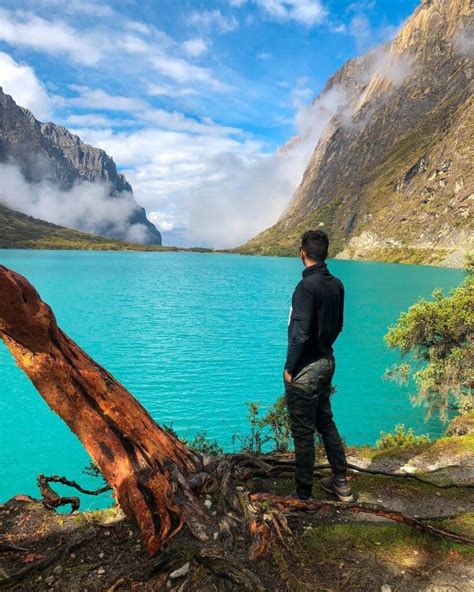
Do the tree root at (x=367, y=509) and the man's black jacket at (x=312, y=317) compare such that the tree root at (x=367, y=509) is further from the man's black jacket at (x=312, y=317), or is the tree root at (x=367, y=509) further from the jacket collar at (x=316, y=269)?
the jacket collar at (x=316, y=269)

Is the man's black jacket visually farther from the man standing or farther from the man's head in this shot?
the man's head

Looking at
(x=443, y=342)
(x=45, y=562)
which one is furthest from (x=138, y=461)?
(x=443, y=342)

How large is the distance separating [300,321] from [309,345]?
0.50m

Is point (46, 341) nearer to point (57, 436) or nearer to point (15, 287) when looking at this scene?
point (15, 287)

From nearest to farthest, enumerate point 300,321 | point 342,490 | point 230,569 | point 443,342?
point 230,569
point 300,321
point 342,490
point 443,342

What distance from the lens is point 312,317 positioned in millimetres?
6637

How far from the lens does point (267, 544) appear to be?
546cm

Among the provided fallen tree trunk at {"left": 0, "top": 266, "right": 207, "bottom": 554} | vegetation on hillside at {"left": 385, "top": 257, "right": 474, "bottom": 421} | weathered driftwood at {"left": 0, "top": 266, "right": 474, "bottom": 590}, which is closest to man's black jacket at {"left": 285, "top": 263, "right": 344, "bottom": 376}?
weathered driftwood at {"left": 0, "top": 266, "right": 474, "bottom": 590}

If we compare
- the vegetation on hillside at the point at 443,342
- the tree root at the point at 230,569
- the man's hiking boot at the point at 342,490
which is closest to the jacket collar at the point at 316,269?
the man's hiking boot at the point at 342,490

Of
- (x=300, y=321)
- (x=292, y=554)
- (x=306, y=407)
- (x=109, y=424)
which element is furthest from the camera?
(x=306, y=407)

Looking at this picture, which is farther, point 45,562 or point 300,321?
point 300,321

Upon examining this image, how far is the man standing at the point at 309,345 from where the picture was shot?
6.61m

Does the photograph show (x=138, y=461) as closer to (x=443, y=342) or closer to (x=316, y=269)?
(x=316, y=269)

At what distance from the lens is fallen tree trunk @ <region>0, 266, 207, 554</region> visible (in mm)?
5547
